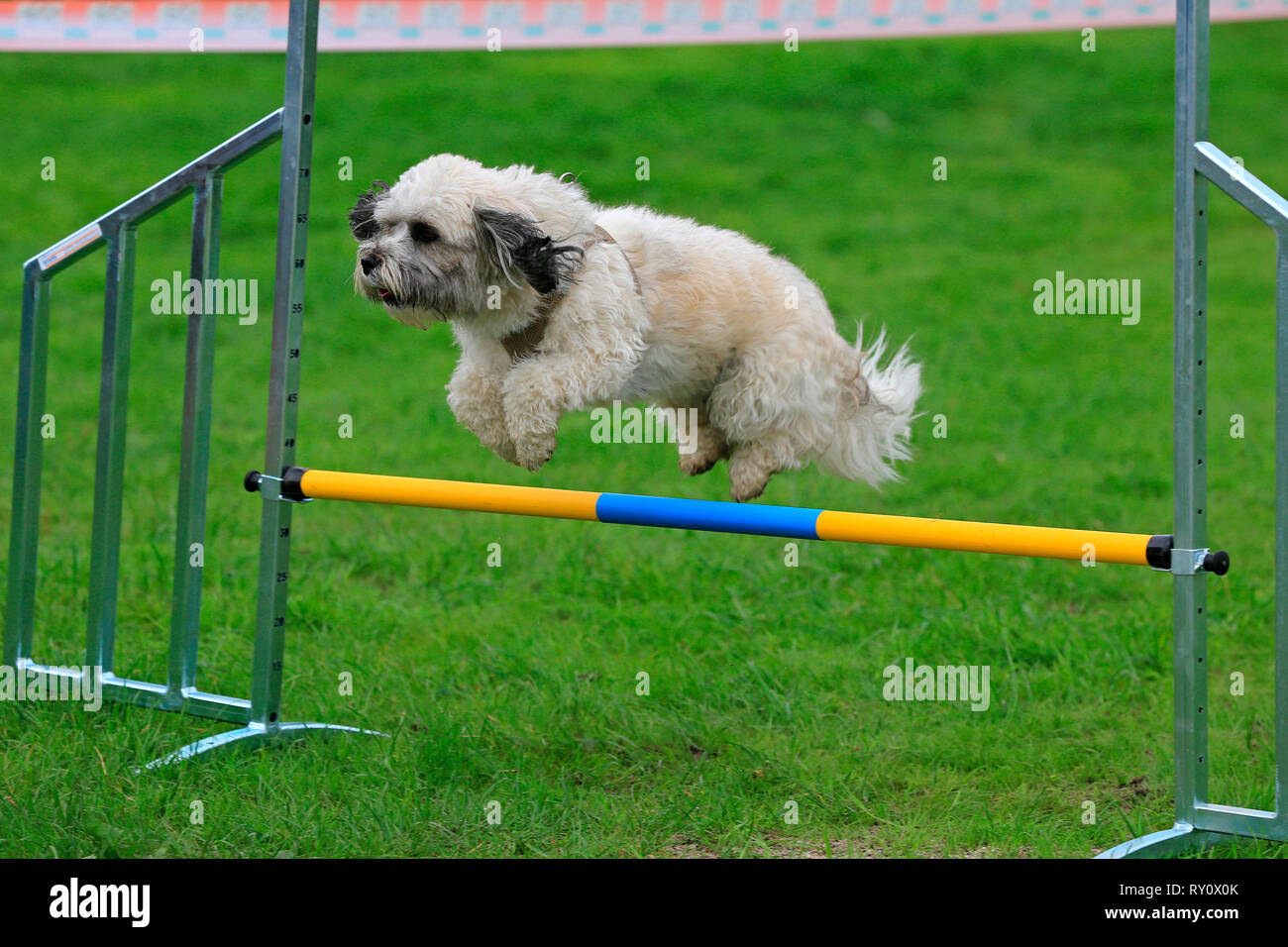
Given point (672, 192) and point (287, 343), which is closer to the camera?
point (287, 343)

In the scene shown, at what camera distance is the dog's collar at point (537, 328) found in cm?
348

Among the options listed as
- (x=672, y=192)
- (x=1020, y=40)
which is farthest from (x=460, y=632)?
(x=1020, y=40)

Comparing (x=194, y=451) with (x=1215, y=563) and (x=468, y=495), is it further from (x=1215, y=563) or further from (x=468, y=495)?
(x=1215, y=563)

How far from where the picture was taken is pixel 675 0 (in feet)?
21.1

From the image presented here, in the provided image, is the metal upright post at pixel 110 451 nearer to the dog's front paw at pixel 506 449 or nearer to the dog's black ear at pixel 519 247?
the dog's front paw at pixel 506 449

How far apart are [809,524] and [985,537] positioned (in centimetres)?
42

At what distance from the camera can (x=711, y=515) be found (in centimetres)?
355

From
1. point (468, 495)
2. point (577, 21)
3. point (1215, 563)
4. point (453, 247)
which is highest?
point (577, 21)

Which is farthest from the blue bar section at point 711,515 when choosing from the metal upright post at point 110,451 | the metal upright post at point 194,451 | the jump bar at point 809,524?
the metal upright post at point 110,451

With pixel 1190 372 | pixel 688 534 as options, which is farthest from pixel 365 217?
pixel 688 534

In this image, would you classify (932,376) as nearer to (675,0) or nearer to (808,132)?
(675,0)

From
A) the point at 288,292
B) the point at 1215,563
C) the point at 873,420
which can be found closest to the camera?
the point at 1215,563
